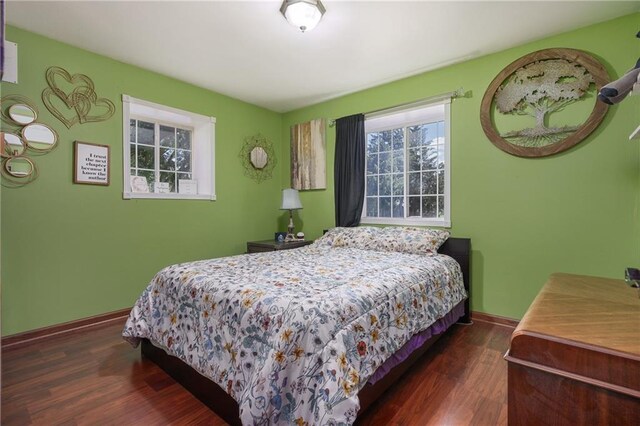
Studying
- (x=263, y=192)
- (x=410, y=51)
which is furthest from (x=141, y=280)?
(x=410, y=51)

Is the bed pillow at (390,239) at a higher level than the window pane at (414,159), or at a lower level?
lower

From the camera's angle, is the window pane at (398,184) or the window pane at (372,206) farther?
the window pane at (372,206)

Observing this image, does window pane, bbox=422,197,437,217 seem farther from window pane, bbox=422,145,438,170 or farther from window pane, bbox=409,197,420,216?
window pane, bbox=422,145,438,170

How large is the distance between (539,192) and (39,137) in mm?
4200

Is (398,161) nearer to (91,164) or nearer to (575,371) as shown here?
(575,371)

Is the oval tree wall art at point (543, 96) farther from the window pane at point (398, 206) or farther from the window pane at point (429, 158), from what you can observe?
the window pane at point (398, 206)

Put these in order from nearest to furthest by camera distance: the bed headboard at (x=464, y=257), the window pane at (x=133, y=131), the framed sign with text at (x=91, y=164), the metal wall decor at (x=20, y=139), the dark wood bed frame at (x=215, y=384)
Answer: the dark wood bed frame at (x=215, y=384) → the metal wall decor at (x=20, y=139) → the framed sign with text at (x=91, y=164) → the bed headboard at (x=464, y=257) → the window pane at (x=133, y=131)

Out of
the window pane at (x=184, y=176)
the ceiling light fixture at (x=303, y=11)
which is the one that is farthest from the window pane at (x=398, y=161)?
the window pane at (x=184, y=176)

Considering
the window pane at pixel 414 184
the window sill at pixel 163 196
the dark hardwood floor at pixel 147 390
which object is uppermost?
the window pane at pixel 414 184

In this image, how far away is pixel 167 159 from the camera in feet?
11.5

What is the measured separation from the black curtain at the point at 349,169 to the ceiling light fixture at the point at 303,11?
1561 millimetres

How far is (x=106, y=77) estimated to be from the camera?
2.82m

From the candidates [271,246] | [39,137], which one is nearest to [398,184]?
[271,246]

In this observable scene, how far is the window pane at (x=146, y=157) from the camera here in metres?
3.26
